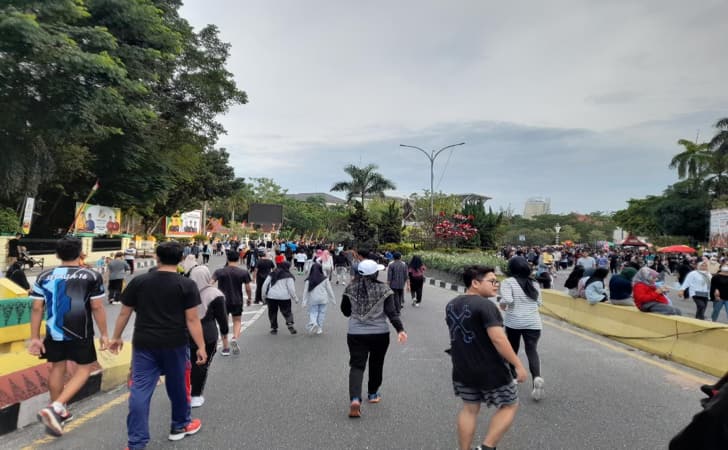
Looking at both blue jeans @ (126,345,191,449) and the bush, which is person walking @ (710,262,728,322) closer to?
blue jeans @ (126,345,191,449)

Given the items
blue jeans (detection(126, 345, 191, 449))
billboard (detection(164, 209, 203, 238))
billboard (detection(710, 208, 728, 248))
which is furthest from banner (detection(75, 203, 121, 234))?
billboard (detection(710, 208, 728, 248))

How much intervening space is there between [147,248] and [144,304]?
40.9 m

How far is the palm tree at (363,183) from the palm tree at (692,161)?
2828 cm

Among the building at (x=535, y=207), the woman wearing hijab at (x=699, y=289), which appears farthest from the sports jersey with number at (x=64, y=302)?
the building at (x=535, y=207)

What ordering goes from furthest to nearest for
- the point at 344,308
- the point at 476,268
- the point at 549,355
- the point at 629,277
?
the point at 629,277 < the point at 549,355 < the point at 344,308 < the point at 476,268

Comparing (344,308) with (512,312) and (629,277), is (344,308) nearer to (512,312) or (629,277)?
(512,312)

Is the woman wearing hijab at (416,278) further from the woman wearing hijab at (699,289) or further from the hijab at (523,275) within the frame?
the hijab at (523,275)

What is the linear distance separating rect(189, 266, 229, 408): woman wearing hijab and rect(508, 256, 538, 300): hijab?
316cm

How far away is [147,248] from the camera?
1628 inches

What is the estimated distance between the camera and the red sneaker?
4109 mm

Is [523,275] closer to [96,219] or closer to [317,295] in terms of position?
[317,295]

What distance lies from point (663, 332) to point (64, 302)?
25.8 feet

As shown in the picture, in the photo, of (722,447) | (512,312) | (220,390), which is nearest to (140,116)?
(220,390)

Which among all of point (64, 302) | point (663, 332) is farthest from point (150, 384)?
point (663, 332)
